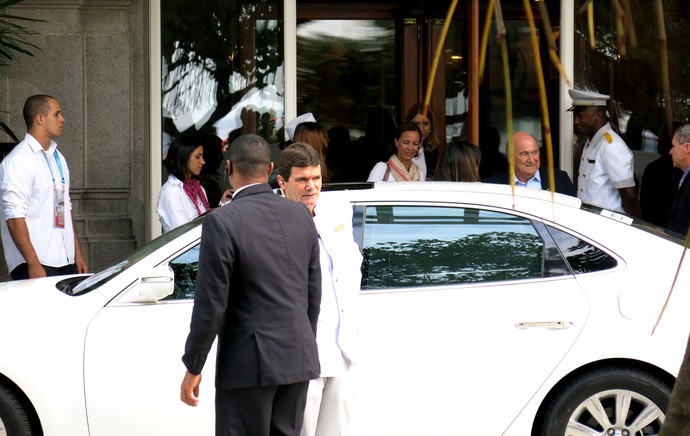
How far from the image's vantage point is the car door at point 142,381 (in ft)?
18.0

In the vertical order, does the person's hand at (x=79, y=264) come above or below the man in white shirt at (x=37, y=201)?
below

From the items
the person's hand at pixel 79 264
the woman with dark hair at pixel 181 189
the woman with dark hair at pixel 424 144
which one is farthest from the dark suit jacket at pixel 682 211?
the person's hand at pixel 79 264

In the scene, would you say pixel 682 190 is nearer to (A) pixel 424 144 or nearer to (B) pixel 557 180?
(B) pixel 557 180

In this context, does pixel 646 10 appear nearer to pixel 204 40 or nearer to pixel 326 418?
pixel 204 40

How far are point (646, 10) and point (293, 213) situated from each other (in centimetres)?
677

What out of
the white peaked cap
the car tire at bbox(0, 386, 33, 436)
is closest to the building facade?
the white peaked cap

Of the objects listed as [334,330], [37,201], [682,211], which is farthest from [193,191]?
[334,330]

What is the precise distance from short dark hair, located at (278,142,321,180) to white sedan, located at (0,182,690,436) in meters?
0.85

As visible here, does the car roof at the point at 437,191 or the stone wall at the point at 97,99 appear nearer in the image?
the car roof at the point at 437,191

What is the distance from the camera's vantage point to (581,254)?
575cm

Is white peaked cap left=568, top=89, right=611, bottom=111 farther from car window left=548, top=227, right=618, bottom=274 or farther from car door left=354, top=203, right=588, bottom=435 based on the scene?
car door left=354, top=203, right=588, bottom=435

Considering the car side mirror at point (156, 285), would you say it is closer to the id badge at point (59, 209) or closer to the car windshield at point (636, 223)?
the car windshield at point (636, 223)

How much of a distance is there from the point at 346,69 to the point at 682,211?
597cm

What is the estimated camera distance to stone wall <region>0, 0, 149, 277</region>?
992 cm
